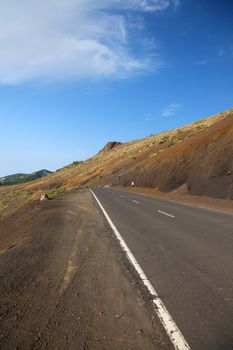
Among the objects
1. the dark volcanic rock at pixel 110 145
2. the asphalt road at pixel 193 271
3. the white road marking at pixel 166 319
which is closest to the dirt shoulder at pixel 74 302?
the white road marking at pixel 166 319

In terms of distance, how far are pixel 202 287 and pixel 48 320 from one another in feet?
8.41

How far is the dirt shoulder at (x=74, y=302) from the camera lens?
4250 millimetres

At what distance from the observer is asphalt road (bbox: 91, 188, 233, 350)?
4.45 m

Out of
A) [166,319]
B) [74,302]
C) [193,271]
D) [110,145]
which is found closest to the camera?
[166,319]

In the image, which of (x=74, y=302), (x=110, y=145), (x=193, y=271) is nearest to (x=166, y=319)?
(x=74, y=302)

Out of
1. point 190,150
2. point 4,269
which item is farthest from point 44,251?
point 190,150

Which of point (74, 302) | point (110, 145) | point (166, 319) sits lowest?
point (166, 319)

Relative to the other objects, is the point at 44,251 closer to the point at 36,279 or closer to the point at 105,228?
the point at 36,279

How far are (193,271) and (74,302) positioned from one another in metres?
2.56

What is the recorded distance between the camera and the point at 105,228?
1315cm

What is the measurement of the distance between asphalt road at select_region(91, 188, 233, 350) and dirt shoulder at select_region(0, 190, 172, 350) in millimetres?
391

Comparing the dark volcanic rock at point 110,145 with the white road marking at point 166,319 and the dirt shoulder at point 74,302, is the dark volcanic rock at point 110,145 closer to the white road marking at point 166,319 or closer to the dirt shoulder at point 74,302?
the dirt shoulder at point 74,302

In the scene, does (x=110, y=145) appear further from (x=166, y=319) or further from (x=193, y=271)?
(x=166, y=319)

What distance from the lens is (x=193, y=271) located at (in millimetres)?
6969
